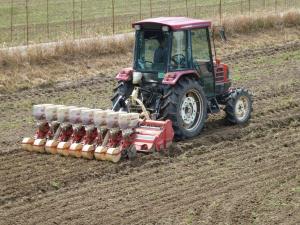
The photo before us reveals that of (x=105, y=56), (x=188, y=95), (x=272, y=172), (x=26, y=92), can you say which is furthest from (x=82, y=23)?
(x=272, y=172)

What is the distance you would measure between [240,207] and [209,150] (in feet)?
9.88

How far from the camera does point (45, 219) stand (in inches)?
412

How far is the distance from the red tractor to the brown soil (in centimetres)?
59

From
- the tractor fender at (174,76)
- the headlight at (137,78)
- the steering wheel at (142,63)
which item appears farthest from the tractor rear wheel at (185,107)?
the steering wheel at (142,63)

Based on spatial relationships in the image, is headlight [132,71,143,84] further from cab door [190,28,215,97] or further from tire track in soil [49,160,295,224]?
tire track in soil [49,160,295,224]

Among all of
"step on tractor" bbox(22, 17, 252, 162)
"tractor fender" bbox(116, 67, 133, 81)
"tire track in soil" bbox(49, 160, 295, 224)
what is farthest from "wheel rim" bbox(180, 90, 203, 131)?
"tire track in soil" bbox(49, 160, 295, 224)

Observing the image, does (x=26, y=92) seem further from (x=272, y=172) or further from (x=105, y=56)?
(x=272, y=172)

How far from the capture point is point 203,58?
1478 centimetres

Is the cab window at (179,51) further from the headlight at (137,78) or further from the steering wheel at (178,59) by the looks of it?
the headlight at (137,78)

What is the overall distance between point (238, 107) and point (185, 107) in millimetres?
1555

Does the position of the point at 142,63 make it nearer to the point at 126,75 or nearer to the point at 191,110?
the point at 126,75

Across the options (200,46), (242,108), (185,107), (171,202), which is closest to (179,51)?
(200,46)

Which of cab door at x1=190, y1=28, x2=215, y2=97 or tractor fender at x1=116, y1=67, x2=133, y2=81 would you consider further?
cab door at x1=190, y1=28, x2=215, y2=97

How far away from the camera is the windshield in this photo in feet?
46.4
